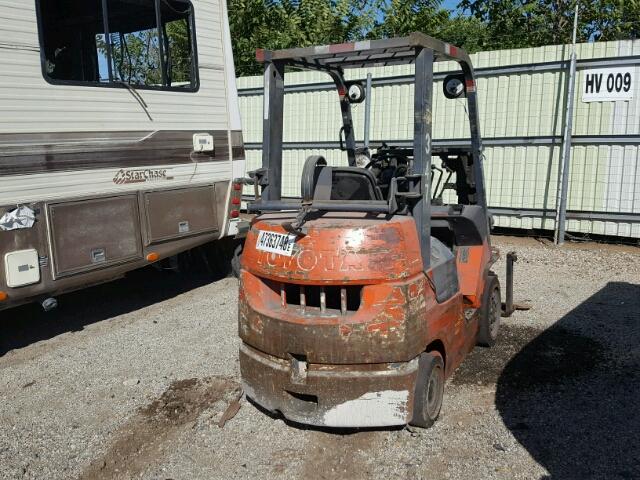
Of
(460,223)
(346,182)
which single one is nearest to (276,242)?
(346,182)

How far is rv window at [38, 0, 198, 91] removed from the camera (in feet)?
18.2

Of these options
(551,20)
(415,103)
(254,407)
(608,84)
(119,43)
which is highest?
(551,20)

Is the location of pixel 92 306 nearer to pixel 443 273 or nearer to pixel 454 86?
pixel 443 273

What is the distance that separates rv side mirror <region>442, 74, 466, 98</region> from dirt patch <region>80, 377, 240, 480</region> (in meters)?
2.81

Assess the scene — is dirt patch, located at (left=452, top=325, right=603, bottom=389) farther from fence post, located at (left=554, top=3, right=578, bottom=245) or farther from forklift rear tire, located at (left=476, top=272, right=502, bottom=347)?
fence post, located at (left=554, top=3, right=578, bottom=245)

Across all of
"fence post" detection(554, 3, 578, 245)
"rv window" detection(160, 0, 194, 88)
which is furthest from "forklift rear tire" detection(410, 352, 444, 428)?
"fence post" detection(554, 3, 578, 245)

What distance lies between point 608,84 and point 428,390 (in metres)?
7.11

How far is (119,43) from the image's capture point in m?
6.03

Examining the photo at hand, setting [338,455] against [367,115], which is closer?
[338,455]

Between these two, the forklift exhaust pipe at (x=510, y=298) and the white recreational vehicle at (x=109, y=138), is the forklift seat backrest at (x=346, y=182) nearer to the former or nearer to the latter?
the forklift exhaust pipe at (x=510, y=298)

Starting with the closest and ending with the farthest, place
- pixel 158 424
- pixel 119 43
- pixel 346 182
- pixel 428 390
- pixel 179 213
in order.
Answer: pixel 428 390, pixel 346 182, pixel 158 424, pixel 119 43, pixel 179 213

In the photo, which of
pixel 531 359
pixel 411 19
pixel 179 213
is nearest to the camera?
pixel 531 359

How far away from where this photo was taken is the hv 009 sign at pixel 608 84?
853 centimetres

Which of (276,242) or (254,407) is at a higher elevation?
(276,242)
